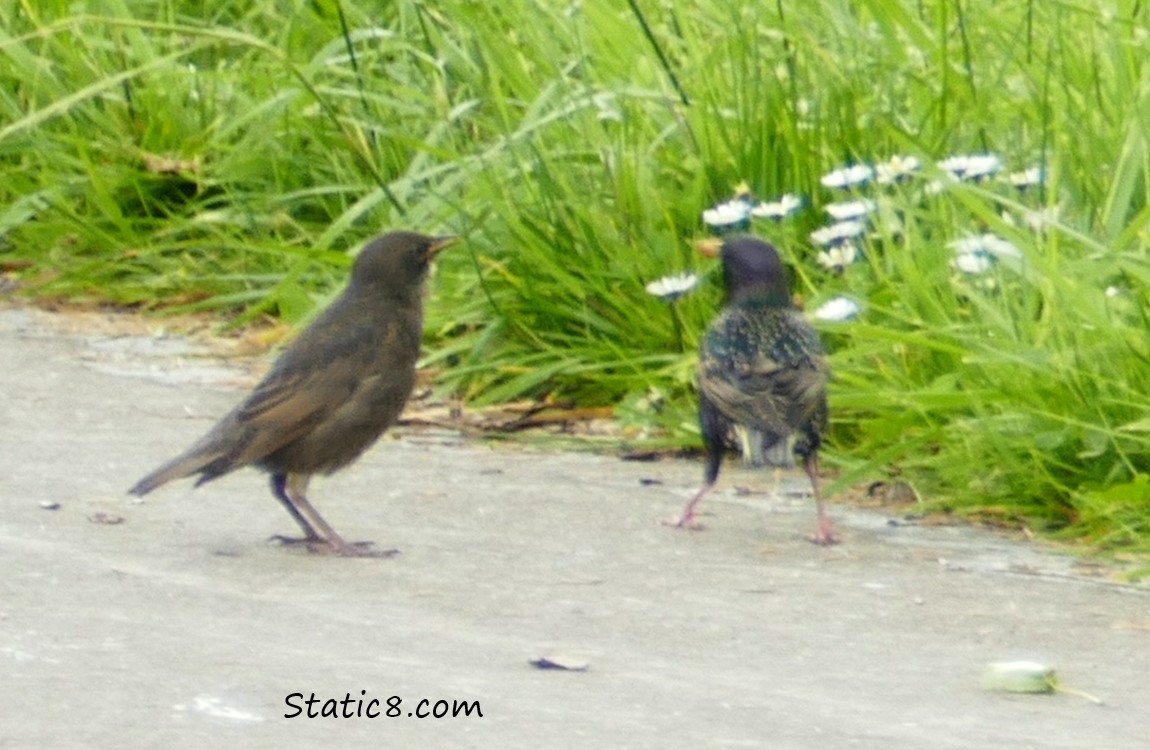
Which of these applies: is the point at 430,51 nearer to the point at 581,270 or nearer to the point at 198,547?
the point at 581,270

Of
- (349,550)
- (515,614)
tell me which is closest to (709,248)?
(349,550)

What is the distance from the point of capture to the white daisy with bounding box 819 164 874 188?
637cm

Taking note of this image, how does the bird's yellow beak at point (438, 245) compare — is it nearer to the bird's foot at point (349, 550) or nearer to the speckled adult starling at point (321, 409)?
the speckled adult starling at point (321, 409)

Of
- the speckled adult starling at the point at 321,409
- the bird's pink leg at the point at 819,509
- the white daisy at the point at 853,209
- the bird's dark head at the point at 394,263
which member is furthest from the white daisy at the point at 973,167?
the speckled adult starling at the point at 321,409

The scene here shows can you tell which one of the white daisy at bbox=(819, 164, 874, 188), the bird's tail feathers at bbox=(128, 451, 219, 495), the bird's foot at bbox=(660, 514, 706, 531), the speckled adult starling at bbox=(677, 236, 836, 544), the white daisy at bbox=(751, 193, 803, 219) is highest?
the white daisy at bbox=(819, 164, 874, 188)

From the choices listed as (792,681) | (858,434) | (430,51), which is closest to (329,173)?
(430,51)

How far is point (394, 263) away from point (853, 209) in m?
1.15

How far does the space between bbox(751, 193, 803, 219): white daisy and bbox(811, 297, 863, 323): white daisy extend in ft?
1.32

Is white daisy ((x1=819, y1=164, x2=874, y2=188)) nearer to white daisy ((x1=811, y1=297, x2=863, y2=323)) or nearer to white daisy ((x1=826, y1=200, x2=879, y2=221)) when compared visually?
white daisy ((x1=826, y1=200, x2=879, y2=221))

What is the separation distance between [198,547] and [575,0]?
2.93 m

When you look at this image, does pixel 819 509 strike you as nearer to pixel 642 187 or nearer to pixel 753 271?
pixel 753 271

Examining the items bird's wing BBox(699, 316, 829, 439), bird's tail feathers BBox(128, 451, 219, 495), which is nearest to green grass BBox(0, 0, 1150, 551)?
bird's wing BBox(699, 316, 829, 439)

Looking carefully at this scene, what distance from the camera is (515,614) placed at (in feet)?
15.5

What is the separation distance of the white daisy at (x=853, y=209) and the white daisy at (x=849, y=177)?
0.17 feet
